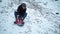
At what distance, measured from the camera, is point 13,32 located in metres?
5.23

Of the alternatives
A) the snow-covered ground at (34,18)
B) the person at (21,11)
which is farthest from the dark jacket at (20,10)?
the snow-covered ground at (34,18)

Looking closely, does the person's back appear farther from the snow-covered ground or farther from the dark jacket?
the snow-covered ground

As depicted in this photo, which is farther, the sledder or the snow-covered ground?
the sledder

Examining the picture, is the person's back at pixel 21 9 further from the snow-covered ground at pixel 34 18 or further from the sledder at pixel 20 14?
the snow-covered ground at pixel 34 18

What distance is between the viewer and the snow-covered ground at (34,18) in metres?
5.42

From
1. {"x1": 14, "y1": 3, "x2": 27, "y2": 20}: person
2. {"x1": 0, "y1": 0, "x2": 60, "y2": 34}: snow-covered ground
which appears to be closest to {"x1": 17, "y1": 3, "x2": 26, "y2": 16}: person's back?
{"x1": 14, "y1": 3, "x2": 27, "y2": 20}: person

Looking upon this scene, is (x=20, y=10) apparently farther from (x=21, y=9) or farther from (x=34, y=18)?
(x=34, y=18)

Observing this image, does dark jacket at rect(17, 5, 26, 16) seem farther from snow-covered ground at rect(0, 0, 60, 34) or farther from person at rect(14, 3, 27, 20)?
snow-covered ground at rect(0, 0, 60, 34)

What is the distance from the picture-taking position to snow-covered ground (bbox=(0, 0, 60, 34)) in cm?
542

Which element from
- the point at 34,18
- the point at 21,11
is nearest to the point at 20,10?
the point at 21,11

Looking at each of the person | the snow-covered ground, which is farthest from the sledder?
the snow-covered ground

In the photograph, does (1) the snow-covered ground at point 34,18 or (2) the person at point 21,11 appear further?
(2) the person at point 21,11

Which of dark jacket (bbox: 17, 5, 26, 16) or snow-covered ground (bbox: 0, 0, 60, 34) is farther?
dark jacket (bbox: 17, 5, 26, 16)

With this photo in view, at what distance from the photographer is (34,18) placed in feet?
20.0
